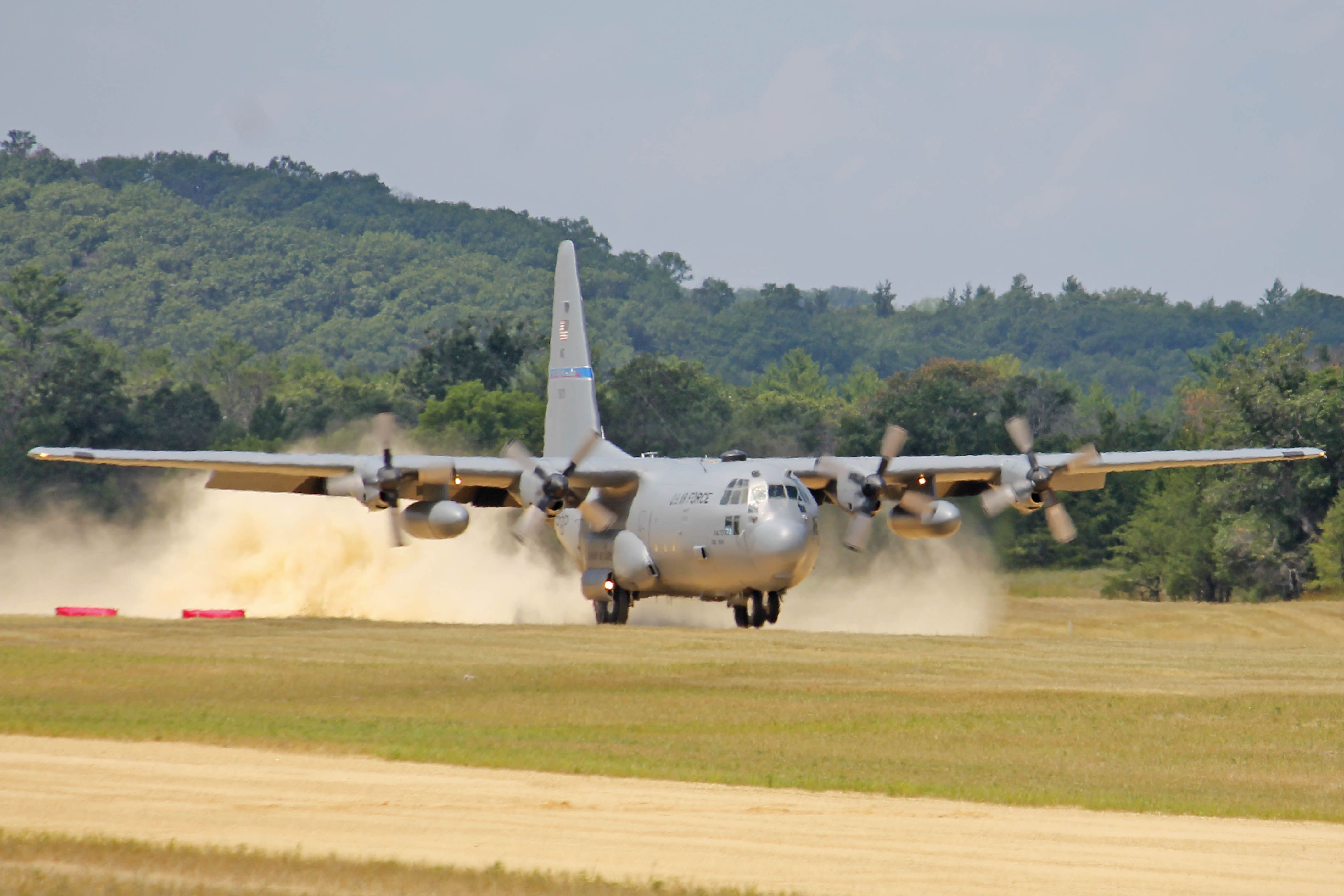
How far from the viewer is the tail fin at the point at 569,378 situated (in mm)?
42500

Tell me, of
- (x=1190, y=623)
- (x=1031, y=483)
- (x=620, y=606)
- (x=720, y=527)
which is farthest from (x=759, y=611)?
(x=1190, y=623)

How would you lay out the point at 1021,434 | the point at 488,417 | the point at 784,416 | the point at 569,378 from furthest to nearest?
the point at 784,416
the point at 488,417
the point at 569,378
the point at 1021,434

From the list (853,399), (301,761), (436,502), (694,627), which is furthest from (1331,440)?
(853,399)

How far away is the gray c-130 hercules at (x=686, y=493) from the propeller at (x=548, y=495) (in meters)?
0.04

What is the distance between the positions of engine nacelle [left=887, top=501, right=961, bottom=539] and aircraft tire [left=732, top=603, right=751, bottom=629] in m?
3.59

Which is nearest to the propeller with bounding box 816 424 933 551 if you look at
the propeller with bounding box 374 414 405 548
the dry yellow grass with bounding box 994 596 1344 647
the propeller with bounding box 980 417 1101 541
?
the propeller with bounding box 980 417 1101 541

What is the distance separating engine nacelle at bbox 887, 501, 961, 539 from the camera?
3497 cm

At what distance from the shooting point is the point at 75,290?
17375 cm

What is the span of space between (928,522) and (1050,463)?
9.48 feet

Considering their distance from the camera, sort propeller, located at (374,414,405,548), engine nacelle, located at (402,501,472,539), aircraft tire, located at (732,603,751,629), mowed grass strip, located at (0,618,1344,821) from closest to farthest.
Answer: mowed grass strip, located at (0,618,1344,821) → engine nacelle, located at (402,501,472,539) → propeller, located at (374,414,405,548) → aircraft tire, located at (732,603,751,629)

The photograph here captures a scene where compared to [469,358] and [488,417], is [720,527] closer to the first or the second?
[488,417]

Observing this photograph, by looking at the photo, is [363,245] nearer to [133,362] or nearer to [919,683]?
[133,362]

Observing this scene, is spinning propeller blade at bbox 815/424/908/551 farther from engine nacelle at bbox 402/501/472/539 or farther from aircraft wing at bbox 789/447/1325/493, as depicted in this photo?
engine nacelle at bbox 402/501/472/539

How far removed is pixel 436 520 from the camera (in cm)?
3397
